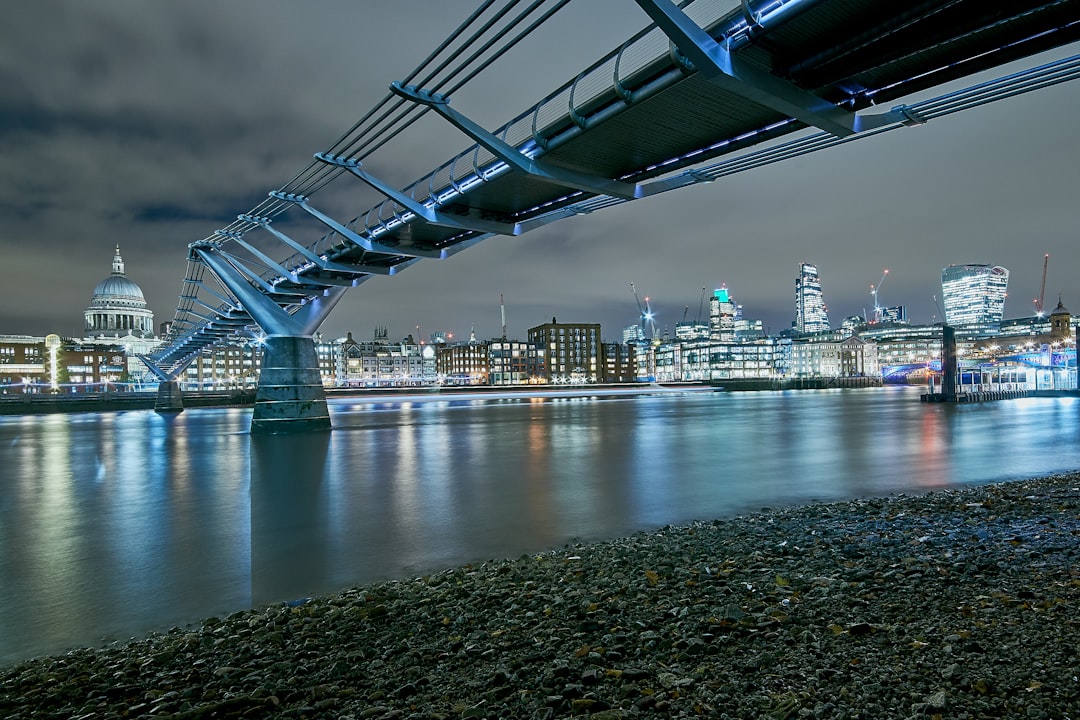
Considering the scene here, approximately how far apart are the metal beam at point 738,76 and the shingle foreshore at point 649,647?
888 centimetres

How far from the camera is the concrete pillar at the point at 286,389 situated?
121 ft

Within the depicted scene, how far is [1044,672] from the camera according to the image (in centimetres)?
428

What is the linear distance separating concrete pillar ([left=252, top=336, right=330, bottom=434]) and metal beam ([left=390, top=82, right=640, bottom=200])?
2501cm

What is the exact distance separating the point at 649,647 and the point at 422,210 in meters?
19.8

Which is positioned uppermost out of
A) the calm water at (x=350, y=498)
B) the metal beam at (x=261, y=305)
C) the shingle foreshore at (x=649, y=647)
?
the metal beam at (x=261, y=305)

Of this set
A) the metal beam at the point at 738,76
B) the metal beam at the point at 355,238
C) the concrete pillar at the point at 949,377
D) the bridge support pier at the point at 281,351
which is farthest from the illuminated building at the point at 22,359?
the concrete pillar at the point at 949,377

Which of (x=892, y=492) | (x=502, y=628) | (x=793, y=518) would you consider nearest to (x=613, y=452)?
(x=892, y=492)

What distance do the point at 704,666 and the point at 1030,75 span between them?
1337 centimetres

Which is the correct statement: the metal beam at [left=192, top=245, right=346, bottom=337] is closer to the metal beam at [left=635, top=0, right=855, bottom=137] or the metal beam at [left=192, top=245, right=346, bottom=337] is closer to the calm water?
the calm water

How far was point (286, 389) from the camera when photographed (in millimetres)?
37438

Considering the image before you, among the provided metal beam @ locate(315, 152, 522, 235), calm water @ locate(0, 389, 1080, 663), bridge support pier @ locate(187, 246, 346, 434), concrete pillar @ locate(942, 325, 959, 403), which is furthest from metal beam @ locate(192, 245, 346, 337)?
concrete pillar @ locate(942, 325, 959, 403)

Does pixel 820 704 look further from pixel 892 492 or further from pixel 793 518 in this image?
pixel 892 492

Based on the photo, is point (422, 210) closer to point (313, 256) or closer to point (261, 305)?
point (313, 256)

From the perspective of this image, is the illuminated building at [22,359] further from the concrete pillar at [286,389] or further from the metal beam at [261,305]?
the concrete pillar at [286,389]
